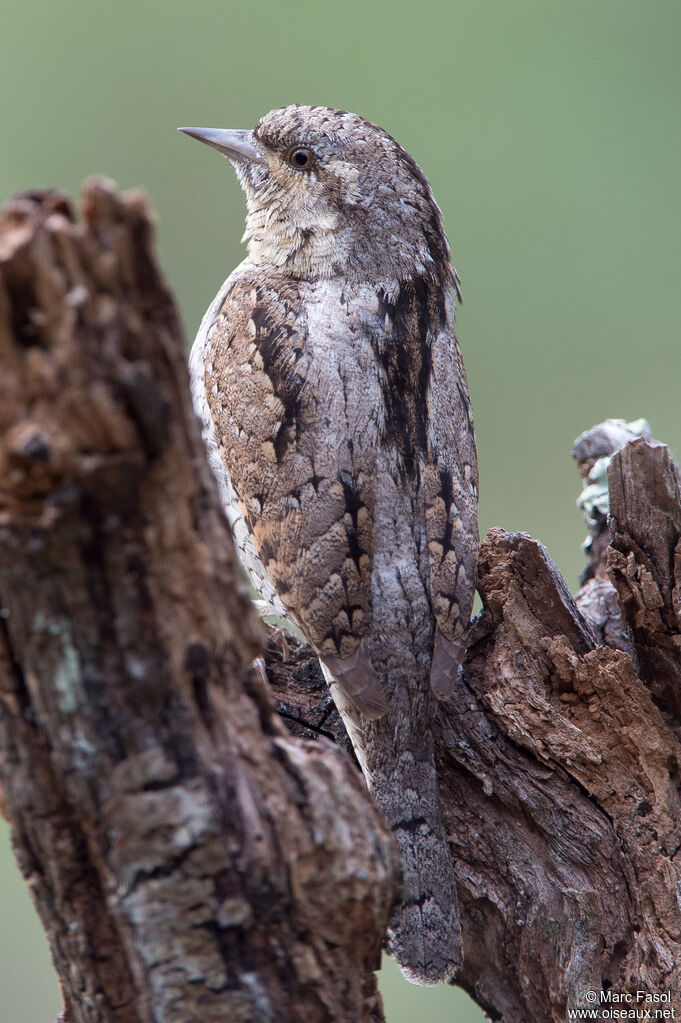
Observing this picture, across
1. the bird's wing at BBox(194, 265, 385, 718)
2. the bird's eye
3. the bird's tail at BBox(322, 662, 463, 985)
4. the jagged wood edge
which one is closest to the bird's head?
the bird's eye

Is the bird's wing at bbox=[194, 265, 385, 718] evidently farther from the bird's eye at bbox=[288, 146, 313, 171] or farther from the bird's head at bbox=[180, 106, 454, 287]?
the bird's eye at bbox=[288, 146, 313, 171]

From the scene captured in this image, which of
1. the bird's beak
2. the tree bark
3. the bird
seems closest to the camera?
the tree bark

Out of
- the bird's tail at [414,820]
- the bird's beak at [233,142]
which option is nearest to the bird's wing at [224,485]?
the bird's tail at [414,820]

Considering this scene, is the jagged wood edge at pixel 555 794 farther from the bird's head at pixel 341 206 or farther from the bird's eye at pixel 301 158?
the bird's eye at pixel 301 158

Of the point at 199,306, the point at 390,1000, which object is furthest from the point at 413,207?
the point at 390,1000

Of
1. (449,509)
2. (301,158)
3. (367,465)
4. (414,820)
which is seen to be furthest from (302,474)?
(301,158)
